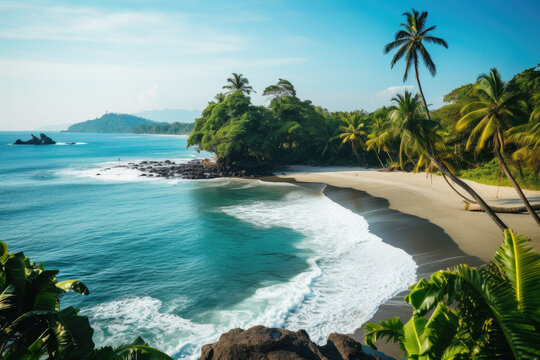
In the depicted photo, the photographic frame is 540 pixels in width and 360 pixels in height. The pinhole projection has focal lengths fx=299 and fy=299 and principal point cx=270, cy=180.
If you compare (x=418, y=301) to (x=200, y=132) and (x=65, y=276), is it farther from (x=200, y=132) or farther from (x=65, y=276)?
(x=200, y=132)

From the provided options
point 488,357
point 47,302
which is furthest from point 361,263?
point 47,302

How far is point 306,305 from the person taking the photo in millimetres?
9867

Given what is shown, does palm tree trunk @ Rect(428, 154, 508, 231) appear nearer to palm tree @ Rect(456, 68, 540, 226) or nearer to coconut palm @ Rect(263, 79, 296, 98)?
palm tree @ Rect(456, 68, 540, 226)

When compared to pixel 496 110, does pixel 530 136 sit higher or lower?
lower

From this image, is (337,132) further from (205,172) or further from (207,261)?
(207,261)

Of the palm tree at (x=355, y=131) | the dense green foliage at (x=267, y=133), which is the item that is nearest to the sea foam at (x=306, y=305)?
the dense green foliage at (x=267, y=133)

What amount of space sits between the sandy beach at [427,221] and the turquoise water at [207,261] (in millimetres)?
858

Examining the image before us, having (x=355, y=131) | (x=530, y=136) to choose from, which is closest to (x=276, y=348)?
(x=530, y=136)

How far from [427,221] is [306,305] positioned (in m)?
10.7

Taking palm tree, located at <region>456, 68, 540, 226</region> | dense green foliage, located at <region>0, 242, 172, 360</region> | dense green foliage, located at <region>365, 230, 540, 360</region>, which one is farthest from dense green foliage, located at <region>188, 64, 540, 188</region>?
dense green foliage, located at <region>0, 242, 172, 360</region>

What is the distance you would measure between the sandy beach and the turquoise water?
86 centimetres

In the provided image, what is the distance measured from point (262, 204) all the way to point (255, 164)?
18561 millimetres

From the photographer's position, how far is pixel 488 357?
3.54m

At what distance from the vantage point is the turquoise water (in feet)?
30.6
